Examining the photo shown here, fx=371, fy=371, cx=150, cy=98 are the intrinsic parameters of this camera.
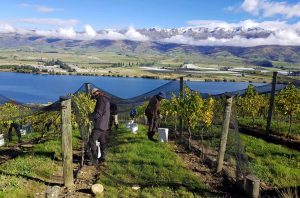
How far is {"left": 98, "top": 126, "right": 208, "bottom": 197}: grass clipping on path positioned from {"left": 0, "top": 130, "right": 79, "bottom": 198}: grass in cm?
198

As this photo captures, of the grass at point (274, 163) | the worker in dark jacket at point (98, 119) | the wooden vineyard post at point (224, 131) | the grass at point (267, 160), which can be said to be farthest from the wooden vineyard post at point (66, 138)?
the grass at point (274, 163)

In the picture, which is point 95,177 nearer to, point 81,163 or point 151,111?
point 81,163

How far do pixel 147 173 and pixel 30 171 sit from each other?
13.3ft

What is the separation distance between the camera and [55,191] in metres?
8.84

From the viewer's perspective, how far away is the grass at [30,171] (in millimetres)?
10883

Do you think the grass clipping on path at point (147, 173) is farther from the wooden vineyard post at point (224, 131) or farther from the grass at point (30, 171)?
the grass at point (30, 171)

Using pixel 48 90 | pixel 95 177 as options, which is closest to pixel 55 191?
pixel 95 177

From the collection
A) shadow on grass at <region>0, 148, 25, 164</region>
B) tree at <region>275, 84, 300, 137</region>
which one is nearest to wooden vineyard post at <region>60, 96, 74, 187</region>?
shadow on grass at <region>0, 148, 25, 164</region>

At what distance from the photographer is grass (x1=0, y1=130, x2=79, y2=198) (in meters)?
10.9

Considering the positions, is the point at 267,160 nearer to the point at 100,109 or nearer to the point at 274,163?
the point at 274,163

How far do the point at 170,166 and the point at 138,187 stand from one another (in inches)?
95.3

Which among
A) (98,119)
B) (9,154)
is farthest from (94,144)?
(9,154)

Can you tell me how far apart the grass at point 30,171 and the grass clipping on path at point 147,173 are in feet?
6.49

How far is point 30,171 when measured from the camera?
12.8 metres
